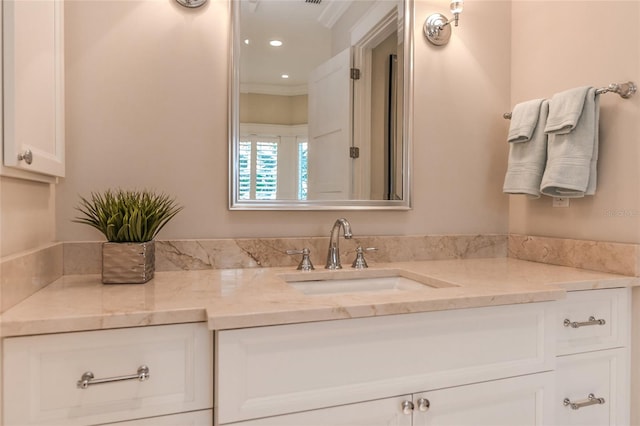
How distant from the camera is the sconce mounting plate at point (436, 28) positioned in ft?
5.51

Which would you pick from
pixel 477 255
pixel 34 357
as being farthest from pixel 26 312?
pixel 477 255

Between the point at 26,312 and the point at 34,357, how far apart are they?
3.8 inches

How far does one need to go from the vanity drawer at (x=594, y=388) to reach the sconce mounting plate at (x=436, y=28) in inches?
49.4

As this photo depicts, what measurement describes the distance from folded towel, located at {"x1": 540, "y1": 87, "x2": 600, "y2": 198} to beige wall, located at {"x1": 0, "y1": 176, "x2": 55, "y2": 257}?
1588 millimetres

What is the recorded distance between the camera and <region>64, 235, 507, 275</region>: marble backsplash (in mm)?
1317

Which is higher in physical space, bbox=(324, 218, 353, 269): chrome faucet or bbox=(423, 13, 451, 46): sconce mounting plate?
bbox=(423, 13, 451, 46): sconce mounting plate

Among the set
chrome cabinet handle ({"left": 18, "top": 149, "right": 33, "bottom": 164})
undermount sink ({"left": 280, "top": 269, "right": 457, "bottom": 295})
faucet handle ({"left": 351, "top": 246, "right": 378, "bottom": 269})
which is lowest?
undermount sink ({"left": 280, "top": 269, "right": 457, "bottom": 295})

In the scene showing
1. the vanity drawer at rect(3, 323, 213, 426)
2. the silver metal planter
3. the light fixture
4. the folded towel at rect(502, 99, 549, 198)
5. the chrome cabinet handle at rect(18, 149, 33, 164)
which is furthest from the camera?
the light fixture

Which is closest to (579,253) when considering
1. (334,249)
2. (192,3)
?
(334,249)

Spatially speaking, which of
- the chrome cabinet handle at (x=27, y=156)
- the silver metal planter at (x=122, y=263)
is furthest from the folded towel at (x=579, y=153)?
the chrome cabinet handle at (x=27, y=156)

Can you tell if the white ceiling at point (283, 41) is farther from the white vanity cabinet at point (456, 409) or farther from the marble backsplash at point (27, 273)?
the white vanity cabinet at point (456, 409)

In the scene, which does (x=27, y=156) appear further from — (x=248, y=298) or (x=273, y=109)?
(x=273, y=109)

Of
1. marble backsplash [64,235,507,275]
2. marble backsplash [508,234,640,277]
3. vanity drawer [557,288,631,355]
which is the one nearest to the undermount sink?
marble backsplash [64,235,507,275]

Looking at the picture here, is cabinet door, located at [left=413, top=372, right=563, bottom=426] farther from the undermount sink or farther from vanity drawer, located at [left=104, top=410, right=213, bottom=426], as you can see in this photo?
vanity drawer, located at [left=104, top=410, right=213, bottom=426]
